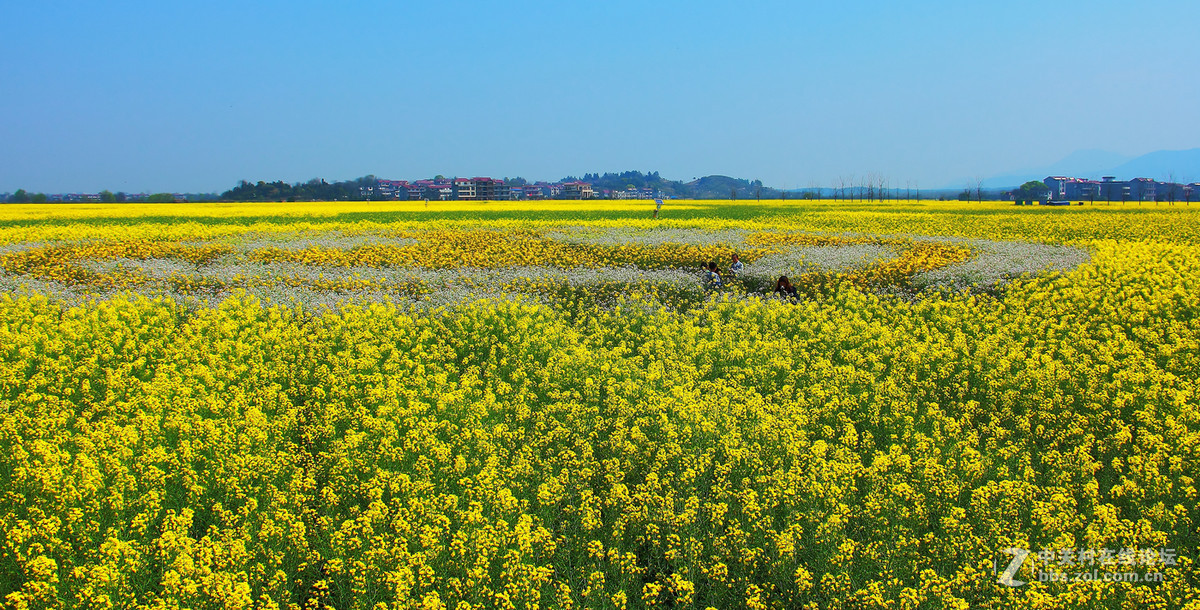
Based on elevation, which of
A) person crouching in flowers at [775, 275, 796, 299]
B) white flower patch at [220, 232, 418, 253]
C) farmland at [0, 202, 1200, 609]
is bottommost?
farmland at [0, 202, 1200, 609]

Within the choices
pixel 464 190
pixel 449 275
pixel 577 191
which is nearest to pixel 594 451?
pixel 449 275

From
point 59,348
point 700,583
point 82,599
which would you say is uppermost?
point 59,348

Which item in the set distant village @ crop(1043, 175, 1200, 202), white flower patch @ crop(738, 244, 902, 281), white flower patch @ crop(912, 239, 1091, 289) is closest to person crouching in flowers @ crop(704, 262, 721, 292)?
white flower patch @ crop(738, 244, 902, 281)

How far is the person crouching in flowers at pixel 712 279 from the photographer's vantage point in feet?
65.2

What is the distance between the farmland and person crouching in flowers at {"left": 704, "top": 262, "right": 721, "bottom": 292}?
3785 millimetres

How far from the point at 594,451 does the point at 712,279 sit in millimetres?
12930

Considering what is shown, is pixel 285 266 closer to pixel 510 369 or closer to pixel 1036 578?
pixel 510 369

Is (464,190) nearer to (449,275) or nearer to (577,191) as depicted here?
(577,191)

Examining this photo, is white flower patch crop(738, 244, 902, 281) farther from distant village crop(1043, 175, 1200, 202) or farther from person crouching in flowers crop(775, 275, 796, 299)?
distant village crop(1043, 175, 1200, 202)

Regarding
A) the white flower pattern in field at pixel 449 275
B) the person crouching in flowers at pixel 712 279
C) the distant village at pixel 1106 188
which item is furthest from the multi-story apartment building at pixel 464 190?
the person crouching in flowers at pixel 712 279

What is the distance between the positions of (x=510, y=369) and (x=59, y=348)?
6823mm

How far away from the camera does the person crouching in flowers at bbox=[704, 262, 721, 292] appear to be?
19.9 metres

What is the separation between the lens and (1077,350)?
1174 centimetres

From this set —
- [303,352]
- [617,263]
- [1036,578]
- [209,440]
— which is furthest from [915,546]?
[617,263]
